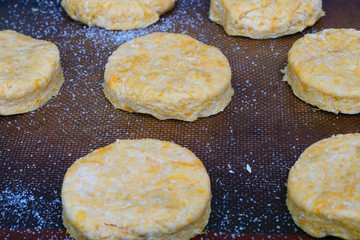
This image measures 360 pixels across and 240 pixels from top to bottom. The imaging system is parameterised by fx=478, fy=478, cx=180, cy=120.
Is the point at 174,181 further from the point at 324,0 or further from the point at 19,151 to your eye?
the point at 324,0

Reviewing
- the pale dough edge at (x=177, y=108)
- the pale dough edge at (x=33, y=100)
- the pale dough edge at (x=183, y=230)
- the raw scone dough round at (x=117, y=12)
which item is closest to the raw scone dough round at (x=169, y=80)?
the pale dough edge at (x=177, y=108)

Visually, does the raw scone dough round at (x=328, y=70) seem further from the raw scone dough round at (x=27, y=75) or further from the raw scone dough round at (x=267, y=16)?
the raw scone dough round at (x=27, y=75)

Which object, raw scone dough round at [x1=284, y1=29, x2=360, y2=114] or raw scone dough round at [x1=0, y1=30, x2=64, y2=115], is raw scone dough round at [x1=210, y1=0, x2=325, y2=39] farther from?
raw scone dough round at [x1=0, y1=30, x2=64, y2=115]

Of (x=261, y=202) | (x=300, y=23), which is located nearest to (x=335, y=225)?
(x=261, y=202)

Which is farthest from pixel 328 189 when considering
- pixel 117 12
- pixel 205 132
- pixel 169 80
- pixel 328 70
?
pixel 117 12

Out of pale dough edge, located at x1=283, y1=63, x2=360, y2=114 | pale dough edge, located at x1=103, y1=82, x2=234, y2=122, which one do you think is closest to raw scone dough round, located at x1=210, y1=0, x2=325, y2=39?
pale dough edge, located at x1=283, y1=63, x2=360, y2=114
